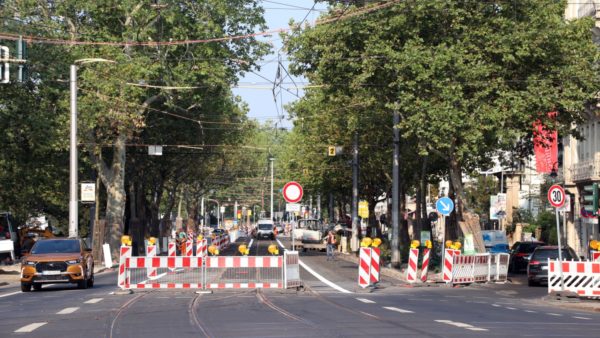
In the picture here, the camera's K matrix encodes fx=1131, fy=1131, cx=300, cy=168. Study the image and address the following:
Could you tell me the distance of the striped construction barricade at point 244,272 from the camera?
29.6 m

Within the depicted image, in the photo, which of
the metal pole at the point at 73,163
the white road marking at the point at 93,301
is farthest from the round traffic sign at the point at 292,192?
the metal pole at the point at 73,163

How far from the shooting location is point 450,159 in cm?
4334

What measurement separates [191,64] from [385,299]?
31.9 m

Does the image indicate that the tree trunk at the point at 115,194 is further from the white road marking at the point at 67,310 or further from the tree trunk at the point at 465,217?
the white road marking at the point at 67,310

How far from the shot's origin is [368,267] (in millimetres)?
32688

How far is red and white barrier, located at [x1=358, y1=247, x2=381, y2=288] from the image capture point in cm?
3228

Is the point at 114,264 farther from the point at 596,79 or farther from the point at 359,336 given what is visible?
the point at 359,336

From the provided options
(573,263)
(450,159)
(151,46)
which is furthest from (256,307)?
(151,46)

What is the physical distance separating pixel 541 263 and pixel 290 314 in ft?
66.6

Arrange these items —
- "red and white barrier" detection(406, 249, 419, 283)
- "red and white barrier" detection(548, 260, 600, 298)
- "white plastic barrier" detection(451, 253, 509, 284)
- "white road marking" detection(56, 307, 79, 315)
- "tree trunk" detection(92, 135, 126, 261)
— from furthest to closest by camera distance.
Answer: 1. "tree trunk" detection(92, 135, 126, 261)
2. "white plastic barrier" detection(451, 253, 509, 284)
3. "red and white barrier" detection(406, 249, 419, 283)
4. "red and white barrier" detection(548, 260, 600, 298)
5. "white road marking" detection(56, 307, 79, 315)

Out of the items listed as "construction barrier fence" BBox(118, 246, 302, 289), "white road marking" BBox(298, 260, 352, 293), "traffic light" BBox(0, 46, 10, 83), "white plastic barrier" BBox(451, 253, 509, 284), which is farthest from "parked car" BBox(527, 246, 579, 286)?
"traffic light" BBox(0, 46, 10, 83)

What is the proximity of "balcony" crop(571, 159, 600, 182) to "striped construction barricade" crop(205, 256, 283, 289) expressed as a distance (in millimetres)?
29609

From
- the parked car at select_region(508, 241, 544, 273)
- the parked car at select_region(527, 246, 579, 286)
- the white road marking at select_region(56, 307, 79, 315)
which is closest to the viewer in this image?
the white road marking at select_region(56, 307, 79, 315)

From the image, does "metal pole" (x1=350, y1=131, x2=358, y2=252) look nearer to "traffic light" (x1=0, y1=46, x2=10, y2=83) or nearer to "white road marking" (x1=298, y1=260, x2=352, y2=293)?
"white road marking" (x1=298, y1=260, x2=352, y2=293)
